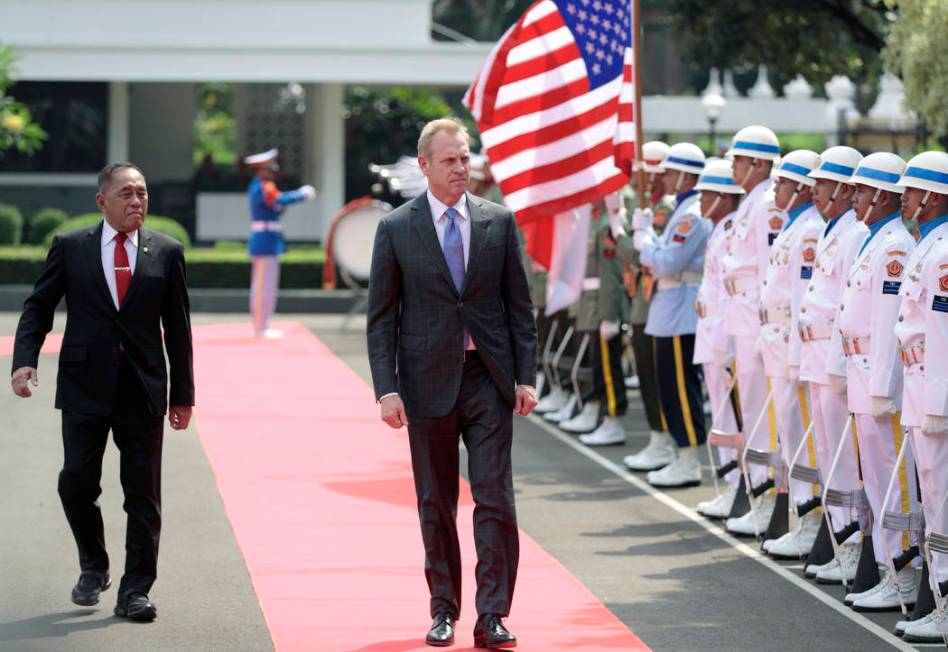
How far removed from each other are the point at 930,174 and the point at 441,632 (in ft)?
9.67

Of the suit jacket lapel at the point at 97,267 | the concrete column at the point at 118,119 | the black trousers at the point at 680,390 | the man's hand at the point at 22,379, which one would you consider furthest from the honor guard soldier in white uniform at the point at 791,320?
the concrete column at the point at 118,119

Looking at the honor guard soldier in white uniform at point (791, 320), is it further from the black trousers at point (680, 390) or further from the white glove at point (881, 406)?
the black trousers at point (680, 390)

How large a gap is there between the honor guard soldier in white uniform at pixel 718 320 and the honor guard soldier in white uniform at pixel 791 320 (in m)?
0.98

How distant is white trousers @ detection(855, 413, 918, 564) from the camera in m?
8.68

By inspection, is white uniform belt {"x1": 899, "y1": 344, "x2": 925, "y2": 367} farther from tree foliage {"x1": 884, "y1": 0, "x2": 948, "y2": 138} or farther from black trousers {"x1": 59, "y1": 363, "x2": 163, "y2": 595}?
tree foliage {"x1": 884, "y1": 0, "x2": 948, "y2": 138}

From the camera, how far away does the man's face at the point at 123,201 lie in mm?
8406

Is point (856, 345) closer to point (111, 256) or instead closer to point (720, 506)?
point (720, 506)

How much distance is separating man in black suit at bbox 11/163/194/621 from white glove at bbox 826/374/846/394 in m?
3.18

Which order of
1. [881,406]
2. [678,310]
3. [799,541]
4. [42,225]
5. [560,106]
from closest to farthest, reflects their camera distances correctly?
[881,406]
[799,541]
[678,310]
[560,106]
[42,225]

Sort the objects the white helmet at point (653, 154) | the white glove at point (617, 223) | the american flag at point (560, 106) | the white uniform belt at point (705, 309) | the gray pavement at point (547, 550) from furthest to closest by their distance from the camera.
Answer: the white helmet at point (653, 154) < the white glove at point (617, 223) < the american flag at point (560, 106) < the white uniform belt at point (705, 309) < the gray pavement at point (547, 550)

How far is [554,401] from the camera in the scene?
1703 cm

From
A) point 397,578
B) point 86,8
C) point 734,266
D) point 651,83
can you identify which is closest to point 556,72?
point 734,266

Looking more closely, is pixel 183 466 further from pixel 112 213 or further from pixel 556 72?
pixel 112 213

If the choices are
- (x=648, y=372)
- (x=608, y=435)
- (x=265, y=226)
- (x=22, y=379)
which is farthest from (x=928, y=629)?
(x=265, y=226)
